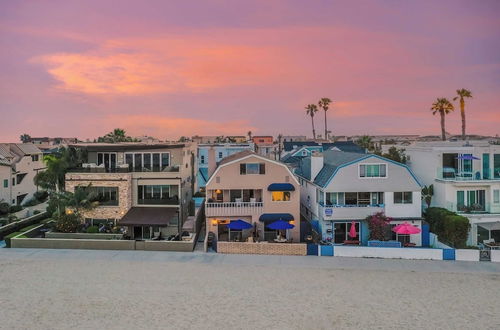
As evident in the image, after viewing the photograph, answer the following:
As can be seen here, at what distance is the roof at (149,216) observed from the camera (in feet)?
103

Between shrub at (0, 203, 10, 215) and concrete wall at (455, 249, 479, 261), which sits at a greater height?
shrub at (0, 203, 10, 215)

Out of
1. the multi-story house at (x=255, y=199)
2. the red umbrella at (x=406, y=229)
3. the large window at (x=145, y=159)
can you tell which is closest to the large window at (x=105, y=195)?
the large window at (x=145, y=159)

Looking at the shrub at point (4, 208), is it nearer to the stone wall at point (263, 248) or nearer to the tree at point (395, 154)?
the stone wall at point (263, 248)

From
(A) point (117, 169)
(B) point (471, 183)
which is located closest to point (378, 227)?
(B) point (471, 183)

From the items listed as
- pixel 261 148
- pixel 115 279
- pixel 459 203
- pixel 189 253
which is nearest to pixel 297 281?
pixel 189 253

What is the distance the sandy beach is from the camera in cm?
1812

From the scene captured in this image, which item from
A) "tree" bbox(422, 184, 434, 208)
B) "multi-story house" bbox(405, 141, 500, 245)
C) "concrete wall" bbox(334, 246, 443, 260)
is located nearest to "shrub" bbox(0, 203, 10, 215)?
"concrete wall" bbox(334, 246, 443, 260)

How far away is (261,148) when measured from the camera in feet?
250

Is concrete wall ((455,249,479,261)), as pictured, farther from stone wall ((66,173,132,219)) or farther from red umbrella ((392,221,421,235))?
stone wall ((66,173,132,219))

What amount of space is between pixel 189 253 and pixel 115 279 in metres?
6.49

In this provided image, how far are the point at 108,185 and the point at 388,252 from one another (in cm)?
2357

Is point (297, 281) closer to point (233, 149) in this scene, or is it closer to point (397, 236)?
point (397, 236)

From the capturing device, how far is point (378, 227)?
30.5 m

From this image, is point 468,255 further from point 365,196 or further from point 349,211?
point 349,211
